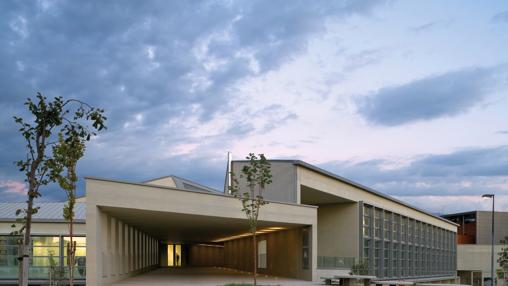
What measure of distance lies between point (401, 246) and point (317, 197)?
1706cm

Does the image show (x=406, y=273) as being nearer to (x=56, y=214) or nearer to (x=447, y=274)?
(x=447, y=274)

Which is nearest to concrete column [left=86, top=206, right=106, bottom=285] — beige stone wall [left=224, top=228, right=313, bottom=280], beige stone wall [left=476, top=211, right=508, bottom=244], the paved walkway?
the paved walkway

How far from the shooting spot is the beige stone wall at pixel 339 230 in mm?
51397

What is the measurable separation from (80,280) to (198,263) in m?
51.0

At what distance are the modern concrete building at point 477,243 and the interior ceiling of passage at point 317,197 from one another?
38945 mm

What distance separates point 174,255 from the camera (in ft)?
262

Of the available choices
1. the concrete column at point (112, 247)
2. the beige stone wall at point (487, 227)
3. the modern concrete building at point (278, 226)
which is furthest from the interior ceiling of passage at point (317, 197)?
the beige stone wall at point (487, 227)

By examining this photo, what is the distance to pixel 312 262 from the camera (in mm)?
40094

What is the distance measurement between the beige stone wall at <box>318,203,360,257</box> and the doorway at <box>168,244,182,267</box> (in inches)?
1227

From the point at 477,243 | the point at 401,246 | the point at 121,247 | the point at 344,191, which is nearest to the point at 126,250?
the point at 121,247

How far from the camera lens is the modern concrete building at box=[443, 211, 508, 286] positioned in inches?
3511

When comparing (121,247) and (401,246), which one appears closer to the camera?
(121,247)

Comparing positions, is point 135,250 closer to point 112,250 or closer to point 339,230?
point 112,250

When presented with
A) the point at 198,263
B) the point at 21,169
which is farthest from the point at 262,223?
the point at 198,263
